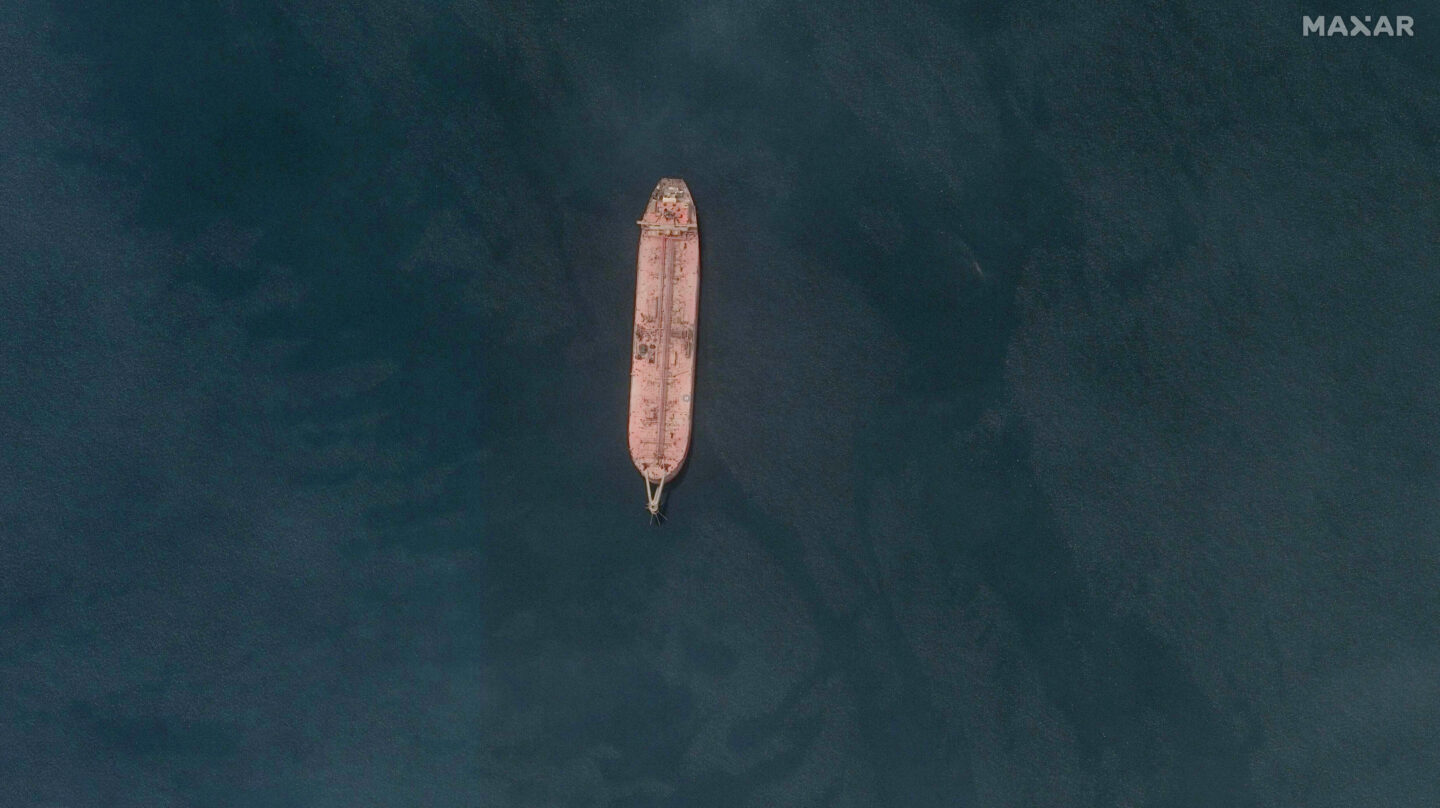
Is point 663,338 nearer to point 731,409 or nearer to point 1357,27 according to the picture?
point 731,409

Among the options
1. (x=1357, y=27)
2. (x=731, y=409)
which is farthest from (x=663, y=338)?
(x=1357, y=27)

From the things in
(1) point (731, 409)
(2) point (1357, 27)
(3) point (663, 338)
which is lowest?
(1) point (731, 409)

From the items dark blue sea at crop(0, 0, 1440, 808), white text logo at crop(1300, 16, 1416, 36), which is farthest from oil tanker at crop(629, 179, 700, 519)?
white text logo at crop(1300, 16, 1416, 36)

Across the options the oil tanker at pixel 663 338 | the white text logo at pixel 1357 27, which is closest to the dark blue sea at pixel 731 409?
the white text logo at pixel 1357 27

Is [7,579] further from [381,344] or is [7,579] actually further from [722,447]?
[722,447]

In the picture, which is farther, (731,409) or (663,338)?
(731,409)

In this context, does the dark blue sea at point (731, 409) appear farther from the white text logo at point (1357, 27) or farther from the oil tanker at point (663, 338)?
the oil tanker at point (663, 338)
